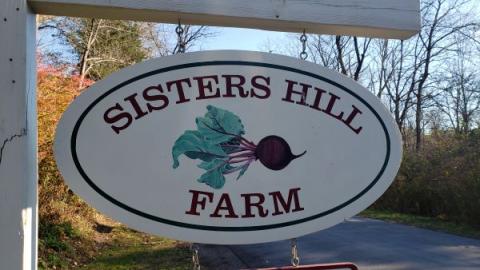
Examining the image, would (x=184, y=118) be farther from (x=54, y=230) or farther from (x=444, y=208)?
(x=444, y=208)


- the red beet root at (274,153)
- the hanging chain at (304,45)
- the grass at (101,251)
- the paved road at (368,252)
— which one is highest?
the hanging chain at (304,45)

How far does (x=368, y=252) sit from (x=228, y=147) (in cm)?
1003

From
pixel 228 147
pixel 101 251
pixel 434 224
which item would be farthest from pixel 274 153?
pixel 434 224

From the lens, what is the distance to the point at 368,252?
11.7 metres

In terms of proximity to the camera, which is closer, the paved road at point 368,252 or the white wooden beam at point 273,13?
the white wooden beam at point 273,13

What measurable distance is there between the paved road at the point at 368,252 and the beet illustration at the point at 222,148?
25.2ft

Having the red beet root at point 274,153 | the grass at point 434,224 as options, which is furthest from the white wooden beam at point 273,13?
the grass at point 434,224

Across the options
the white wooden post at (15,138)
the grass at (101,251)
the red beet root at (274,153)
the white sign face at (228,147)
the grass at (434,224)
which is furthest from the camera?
the grass at (434,224)

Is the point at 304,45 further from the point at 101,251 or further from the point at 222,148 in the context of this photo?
the point at 101,251

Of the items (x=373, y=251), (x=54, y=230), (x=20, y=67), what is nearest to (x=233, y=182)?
(x=20, y=67)

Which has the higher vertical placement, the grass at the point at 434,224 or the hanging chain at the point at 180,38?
the hanging chain at the point at 180,38

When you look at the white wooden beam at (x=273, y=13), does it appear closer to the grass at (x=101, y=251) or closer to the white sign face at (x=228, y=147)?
the white sign face at (x=228, y=147)

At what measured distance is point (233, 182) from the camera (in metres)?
2.44

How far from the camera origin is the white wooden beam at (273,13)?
8.00ft
